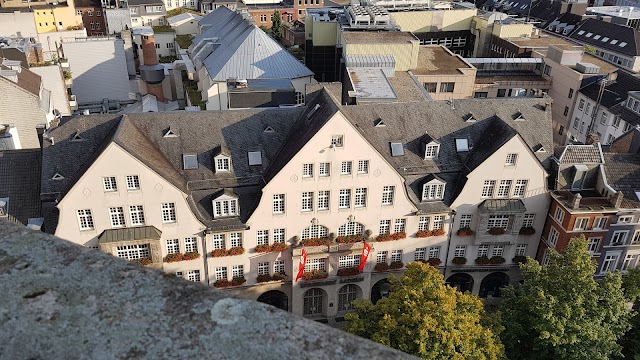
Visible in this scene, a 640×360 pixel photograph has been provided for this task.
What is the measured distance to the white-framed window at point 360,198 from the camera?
138 feet

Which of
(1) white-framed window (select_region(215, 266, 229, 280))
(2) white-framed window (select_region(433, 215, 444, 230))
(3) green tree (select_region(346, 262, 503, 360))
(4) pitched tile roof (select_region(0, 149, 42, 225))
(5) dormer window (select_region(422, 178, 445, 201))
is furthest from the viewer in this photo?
(2) white-framed window (select_region(433, 215, 444, 230))

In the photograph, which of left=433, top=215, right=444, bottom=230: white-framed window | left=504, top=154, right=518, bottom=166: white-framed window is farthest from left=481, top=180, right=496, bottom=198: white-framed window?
left=433, top=215, right=444, bottom=230: white-framed window

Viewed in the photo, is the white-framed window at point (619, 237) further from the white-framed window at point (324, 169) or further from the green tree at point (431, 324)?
the white-framed window at point (324, 169)

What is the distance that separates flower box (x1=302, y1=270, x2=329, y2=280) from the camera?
43.5m

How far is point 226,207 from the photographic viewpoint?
4069cm

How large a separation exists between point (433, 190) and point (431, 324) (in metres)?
16.2

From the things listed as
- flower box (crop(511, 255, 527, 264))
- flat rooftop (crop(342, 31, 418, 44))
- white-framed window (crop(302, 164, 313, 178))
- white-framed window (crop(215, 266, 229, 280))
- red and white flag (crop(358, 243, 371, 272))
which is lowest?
flower box (crop(511, 255, 527, 264))

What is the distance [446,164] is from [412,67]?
2855 centimetres

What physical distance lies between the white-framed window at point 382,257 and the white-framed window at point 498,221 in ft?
30.3

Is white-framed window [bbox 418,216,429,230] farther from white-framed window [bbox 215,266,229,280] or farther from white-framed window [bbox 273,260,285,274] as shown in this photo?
white-framed window [bbox 215,266,229,280]

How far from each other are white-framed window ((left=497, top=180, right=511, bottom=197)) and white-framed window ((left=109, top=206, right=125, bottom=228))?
30.8 m

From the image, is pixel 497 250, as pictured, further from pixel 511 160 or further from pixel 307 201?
pixel 307 201

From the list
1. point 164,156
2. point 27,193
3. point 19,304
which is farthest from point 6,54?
point 19,304

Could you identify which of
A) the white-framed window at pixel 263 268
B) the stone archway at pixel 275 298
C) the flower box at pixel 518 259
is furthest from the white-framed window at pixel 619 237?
the white-framed window at pixel 263 268
